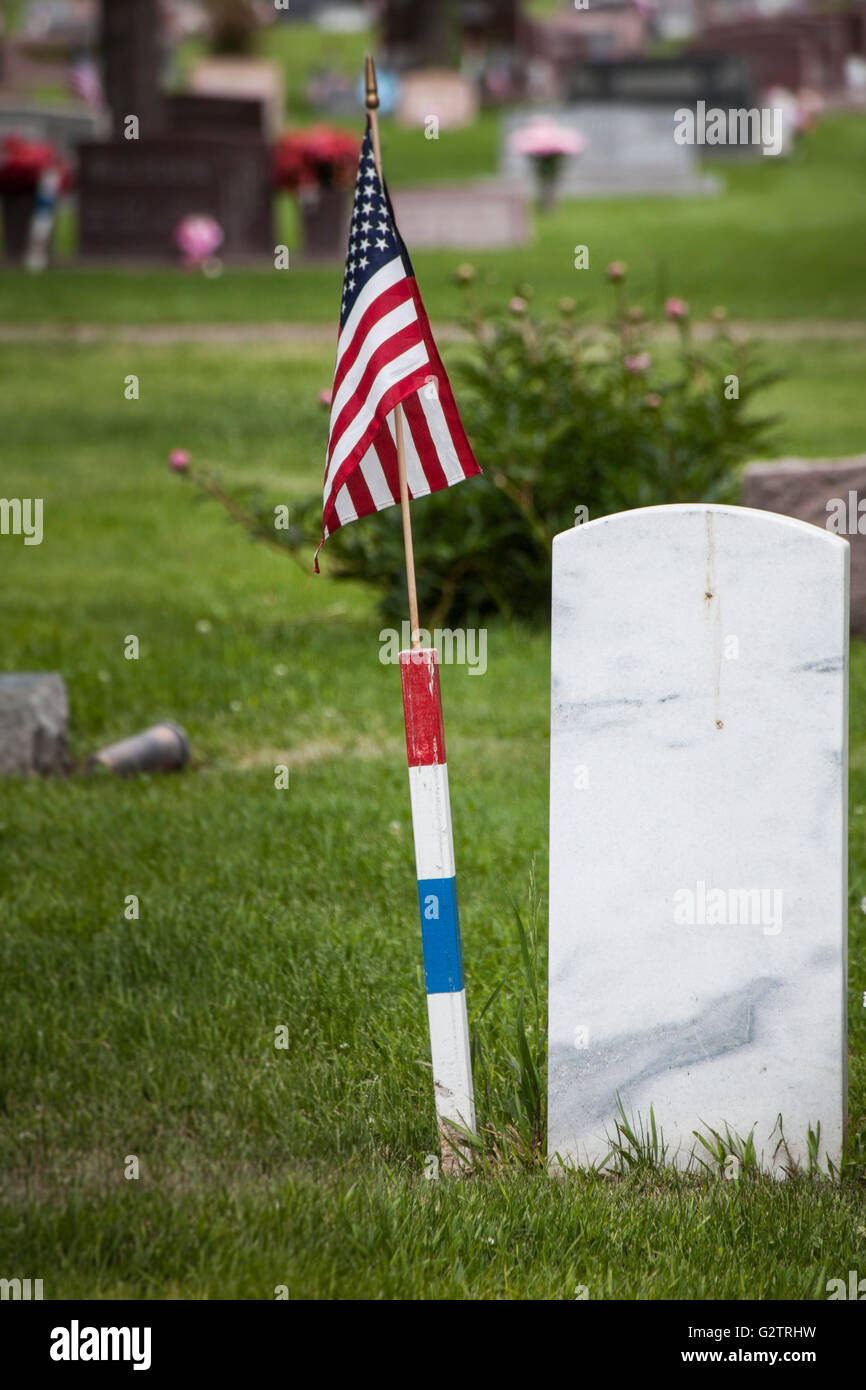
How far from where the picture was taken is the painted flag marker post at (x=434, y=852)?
3.58m

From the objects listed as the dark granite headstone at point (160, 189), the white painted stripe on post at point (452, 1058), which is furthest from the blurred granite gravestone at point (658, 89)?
the white painted stripe on post at point (452, 1058)

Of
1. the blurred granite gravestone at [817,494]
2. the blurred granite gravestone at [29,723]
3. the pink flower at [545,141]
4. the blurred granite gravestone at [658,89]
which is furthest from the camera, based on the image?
the blurred granite gravestone at [658,89]

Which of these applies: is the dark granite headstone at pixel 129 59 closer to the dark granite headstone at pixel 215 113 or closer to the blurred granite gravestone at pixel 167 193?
the blurred granite gravestone at pixel 167 193

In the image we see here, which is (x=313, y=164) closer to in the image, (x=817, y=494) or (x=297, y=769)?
(x=817, y=494)

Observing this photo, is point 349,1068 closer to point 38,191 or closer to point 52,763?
point 52,763

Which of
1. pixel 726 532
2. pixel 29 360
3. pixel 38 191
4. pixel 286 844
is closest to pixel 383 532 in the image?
pixel 286 844

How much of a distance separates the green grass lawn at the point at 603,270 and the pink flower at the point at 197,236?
629mm

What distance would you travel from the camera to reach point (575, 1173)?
11.9ft

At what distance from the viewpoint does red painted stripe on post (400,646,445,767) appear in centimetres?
357

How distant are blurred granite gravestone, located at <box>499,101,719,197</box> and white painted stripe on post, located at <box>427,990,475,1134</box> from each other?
2830 cm

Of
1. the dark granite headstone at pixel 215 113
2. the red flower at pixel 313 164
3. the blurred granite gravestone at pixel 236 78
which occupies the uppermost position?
the blurred granite gravestone at pixel 236 78

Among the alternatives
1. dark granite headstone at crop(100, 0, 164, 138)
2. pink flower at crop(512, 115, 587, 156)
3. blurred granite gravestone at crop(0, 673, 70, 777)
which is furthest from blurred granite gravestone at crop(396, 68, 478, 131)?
blurred granite gravestone at crop(0, 673, 70, 777)

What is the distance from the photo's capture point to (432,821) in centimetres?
362
